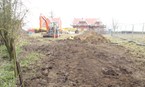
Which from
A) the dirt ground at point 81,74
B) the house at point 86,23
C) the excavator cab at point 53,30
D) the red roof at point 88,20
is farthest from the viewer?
the red roof at point 88,20

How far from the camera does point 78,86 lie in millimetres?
5148

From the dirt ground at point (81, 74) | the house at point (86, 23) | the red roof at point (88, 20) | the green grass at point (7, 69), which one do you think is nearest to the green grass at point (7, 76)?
the green grass at point (7, 69)

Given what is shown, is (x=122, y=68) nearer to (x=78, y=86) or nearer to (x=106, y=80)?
(x=106, y=80)

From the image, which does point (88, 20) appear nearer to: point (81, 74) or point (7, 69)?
point (7, 69)

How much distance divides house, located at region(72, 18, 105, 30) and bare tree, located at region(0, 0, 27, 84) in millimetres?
57812

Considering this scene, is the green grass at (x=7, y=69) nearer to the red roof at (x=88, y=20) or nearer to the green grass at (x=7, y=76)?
the green grass at (x=7, y=76)

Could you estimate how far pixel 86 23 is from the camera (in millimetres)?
65188

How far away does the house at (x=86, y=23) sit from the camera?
63969 mm

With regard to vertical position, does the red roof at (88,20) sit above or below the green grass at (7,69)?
above

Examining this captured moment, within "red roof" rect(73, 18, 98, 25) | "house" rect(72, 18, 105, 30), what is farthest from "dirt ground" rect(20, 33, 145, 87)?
"red roof" rect(73, 18, 98, 25)

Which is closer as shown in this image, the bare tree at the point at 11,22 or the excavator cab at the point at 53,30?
the bare tree at the point at 11,22

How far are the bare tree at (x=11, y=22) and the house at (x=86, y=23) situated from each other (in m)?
57.8

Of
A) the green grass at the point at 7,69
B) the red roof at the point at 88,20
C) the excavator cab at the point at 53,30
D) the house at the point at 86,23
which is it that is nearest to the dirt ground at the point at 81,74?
the green grass at the point at 7,69

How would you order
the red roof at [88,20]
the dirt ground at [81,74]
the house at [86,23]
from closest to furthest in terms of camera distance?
the dirt ground at [81,74] < the house at [86,23] < the red roof at [88,20]
